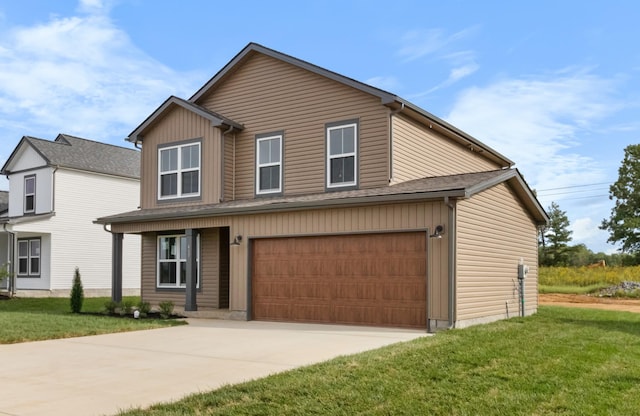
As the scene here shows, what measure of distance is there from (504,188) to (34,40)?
14745mm

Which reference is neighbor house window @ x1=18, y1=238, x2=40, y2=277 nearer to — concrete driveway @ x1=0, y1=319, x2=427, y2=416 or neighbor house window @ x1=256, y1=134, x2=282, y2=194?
neighbor house window @ x1=256, y1=134, x2=282, y2=194

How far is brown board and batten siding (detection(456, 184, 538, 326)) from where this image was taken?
42.1 feet

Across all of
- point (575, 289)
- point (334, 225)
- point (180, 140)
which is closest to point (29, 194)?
point (180, 140)

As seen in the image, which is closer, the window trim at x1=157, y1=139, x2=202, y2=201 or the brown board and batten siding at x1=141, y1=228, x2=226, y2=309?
the brown board and batten siding at x1=141, y1=228, x2=226, y2=309

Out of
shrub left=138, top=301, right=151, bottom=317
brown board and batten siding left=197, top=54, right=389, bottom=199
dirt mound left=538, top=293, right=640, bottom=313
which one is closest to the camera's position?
brown board and batten siding left=197, top=54, right=389, bottom=199

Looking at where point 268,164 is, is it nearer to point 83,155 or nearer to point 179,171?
point 179,171

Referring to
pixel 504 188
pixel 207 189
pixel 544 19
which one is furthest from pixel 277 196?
pixel 544 19

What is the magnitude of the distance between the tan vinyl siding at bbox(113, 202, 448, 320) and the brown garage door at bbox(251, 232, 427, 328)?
235mm

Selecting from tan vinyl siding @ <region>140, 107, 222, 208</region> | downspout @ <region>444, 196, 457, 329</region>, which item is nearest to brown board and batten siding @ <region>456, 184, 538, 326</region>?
downspout @ <region>444, 196, 457, 329</region>

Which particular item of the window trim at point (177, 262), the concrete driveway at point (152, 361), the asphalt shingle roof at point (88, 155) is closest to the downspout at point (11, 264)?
the asphalt shingle roof at point (88, 155)

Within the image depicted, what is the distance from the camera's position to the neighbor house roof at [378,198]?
40.9 feet

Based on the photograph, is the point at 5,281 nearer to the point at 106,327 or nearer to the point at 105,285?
the point at 105,285

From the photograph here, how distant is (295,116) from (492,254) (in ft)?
21.1

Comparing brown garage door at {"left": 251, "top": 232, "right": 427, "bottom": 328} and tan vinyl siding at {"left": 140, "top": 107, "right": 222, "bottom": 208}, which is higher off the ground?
tan vinyl siding at {"left": 140, "top": 107, "right": 222, "bottom": 208}
